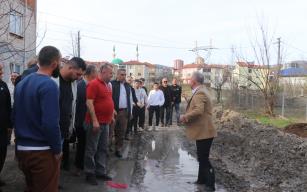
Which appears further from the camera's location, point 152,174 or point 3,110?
point 152,174

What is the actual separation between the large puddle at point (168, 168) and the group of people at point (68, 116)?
0.52 metres

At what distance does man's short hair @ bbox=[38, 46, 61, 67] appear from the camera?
4.43 meters

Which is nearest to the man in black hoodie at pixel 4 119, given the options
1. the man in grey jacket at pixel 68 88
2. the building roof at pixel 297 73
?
the man in grey jacket at pixel 68 88

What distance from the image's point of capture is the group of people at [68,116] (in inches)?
170

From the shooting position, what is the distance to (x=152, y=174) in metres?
8.95

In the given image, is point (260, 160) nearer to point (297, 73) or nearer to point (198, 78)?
point (198, 78)

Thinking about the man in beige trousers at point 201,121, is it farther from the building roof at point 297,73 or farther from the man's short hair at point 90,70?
the building roof at point 297,73

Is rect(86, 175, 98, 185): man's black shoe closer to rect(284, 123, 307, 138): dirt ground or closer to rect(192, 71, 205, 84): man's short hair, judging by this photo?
rect(192, 71, 205, 84): man's short hair

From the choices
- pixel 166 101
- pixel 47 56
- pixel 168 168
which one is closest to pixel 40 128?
pixel 47 56

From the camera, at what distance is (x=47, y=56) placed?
4445 millimetres

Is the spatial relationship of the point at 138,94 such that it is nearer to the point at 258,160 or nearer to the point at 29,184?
the point at 258,160

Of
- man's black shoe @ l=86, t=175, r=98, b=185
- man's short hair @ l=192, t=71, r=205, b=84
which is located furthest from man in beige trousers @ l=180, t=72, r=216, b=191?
man's black shoe @ l=86, t=175, r=98, b=185

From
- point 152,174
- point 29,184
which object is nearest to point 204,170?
point 152,174

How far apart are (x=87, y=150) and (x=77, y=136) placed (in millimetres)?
687
